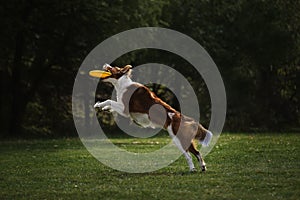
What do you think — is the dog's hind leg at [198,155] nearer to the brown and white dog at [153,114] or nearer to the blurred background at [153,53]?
the brown and white dog at [153,114]

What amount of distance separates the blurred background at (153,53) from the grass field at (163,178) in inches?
453

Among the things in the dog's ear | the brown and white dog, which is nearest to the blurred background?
the dog's ear

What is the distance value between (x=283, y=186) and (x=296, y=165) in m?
3.02

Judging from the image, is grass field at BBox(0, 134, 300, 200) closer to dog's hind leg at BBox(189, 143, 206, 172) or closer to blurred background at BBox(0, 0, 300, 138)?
dog's hind leg at BBox(189, 143, 206, 172)

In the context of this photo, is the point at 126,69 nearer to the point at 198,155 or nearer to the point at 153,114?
the point at 153,114

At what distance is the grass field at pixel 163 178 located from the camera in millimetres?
10672

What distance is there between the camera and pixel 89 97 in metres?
36.9

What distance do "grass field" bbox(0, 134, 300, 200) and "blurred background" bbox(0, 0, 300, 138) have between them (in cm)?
1152

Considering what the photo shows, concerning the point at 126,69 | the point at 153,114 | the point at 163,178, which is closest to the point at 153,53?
the point at 126,69

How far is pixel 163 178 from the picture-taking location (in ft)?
40.8

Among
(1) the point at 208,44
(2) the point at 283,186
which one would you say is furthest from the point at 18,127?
(2) the point at 283,186

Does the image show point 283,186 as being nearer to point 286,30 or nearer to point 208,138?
point 208,138

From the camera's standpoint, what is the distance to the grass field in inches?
420

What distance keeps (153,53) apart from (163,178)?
24.8 meters
